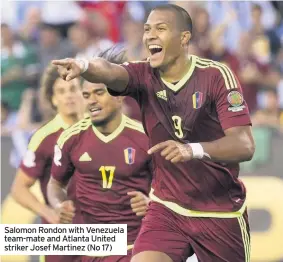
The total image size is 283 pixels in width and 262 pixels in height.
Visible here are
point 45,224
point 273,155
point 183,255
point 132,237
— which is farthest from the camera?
point 273,155

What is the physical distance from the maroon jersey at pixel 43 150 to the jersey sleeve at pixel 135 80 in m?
1.47

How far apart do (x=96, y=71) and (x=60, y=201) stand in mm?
1614

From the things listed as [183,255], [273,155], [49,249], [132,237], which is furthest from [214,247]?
[273,155]

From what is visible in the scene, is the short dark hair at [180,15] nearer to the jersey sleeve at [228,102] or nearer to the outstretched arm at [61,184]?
the jersey sleeve at [228,102]

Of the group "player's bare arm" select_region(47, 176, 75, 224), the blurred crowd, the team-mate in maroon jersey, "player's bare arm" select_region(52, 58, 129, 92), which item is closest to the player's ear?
"player's bare arm" select_region(52, 58, 129, 92)

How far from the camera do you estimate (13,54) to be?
10.9 meters

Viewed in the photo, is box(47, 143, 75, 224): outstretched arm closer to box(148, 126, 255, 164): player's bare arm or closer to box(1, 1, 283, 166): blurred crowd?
box(148, 126, 255, 164): player's bare arm

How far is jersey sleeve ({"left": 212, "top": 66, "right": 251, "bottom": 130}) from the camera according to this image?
5441 mm

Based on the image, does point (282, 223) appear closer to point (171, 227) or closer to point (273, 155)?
point (273, 155)

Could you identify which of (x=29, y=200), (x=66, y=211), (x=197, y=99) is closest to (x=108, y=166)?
(x=66, y=211)

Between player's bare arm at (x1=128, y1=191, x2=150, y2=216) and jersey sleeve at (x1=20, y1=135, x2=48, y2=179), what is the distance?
1.02 m

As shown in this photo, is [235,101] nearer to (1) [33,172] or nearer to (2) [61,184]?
(2) [61,184]

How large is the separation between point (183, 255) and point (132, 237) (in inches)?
36.0

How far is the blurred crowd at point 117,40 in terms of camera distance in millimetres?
10375
